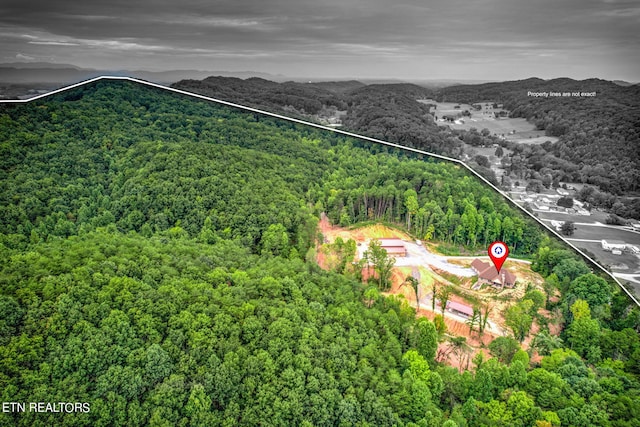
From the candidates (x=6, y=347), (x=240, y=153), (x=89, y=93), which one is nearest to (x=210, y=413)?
(x=6, y=347)

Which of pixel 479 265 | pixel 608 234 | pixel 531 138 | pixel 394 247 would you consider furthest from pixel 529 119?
pixel 394 247

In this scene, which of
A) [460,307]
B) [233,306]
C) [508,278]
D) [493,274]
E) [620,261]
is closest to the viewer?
[620,261]

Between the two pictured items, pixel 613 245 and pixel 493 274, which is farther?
pixel 493 274

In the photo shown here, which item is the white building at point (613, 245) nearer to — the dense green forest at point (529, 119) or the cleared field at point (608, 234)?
the cleared field at point (608, 234)

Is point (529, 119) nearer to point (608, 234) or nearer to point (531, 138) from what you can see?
point (531, 138)

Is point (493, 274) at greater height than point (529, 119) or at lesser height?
lesser

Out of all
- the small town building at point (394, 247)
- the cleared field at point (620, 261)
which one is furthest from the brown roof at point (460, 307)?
the cleared field at point (620, 261)

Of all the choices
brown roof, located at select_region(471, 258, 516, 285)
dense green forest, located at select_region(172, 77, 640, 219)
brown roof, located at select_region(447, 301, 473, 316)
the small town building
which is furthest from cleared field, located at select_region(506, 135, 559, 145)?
the small town building

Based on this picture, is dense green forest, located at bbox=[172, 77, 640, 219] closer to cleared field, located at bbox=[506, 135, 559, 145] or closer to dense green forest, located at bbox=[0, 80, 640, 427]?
cleared field, located at bbox=[506, 135, 559, 145]
